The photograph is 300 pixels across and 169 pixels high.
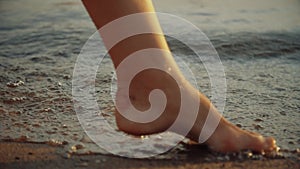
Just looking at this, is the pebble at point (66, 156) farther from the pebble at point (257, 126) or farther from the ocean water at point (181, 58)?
the pebble at point (257, 126)

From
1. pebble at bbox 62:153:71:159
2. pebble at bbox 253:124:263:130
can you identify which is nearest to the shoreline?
pebble at bbox 62:153:71:159

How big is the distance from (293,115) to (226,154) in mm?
482

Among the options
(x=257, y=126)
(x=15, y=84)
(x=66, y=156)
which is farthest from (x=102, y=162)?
(x=15, y=84)

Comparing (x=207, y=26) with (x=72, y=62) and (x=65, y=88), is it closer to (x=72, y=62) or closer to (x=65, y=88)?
(x=72, y=62)

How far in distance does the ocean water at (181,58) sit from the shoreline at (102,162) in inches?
2.0

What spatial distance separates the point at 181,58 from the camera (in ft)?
10.2

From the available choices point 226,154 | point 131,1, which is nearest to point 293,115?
point 226,154

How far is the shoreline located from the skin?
3.7 inches

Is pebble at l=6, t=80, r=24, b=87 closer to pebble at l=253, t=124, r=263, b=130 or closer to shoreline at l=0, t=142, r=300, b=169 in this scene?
shoreline at l=0, t=142, r=300, b=169

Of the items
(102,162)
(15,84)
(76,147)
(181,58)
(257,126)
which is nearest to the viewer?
(102,162)

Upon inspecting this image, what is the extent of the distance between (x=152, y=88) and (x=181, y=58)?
1.26m

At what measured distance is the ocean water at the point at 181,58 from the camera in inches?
79.4

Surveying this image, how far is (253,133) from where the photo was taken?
1.90m

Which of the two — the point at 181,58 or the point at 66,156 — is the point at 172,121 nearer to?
the point at 66,156
